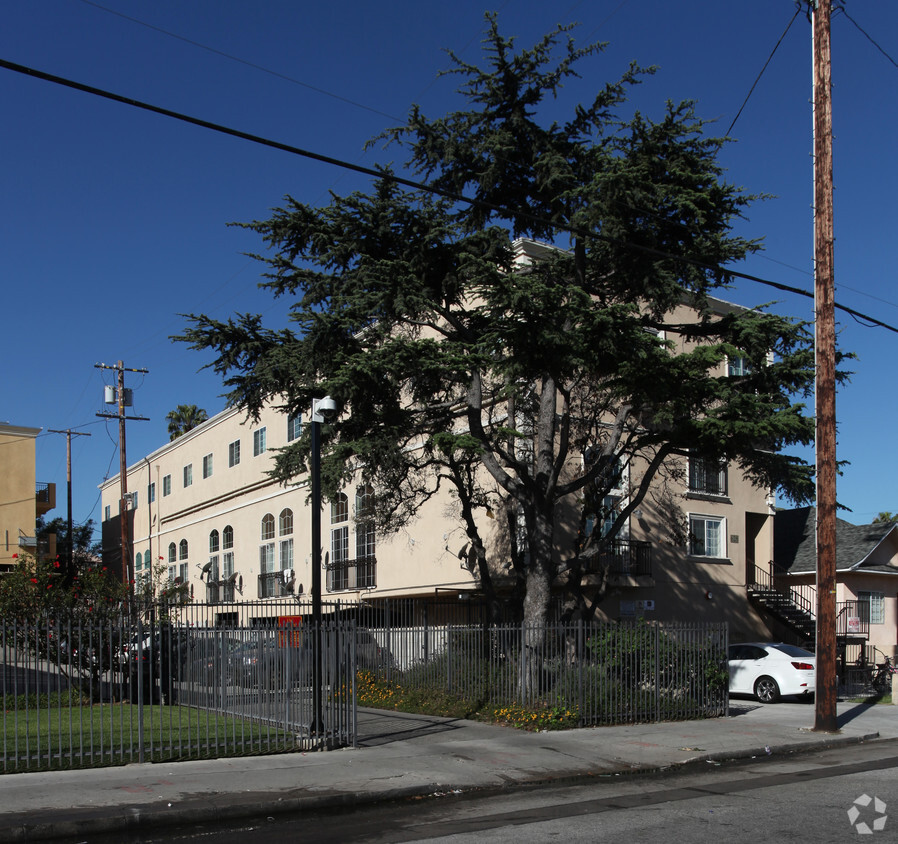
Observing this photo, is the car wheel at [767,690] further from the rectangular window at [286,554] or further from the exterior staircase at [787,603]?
the rectangular window at [286,554]

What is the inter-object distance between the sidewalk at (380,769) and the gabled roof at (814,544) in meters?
13.2

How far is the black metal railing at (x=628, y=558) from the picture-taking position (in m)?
25.8

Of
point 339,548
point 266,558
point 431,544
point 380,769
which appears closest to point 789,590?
point 431,544

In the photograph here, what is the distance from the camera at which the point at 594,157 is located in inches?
758

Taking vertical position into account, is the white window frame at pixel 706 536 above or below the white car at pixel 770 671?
above

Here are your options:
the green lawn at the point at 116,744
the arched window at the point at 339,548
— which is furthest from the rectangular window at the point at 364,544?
the green lawn at the point at 116,744

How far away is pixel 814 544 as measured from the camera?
105 ft

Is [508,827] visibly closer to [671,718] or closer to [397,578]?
[671,718]

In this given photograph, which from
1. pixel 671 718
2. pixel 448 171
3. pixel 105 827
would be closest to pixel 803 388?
pixel 671 718

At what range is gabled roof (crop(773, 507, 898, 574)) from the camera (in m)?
30.9

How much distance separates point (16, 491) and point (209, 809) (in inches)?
1143

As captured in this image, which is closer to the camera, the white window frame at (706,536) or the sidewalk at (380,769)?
the sidewalk at (380,769)

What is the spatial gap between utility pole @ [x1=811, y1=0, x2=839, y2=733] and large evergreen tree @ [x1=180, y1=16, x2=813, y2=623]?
845mm

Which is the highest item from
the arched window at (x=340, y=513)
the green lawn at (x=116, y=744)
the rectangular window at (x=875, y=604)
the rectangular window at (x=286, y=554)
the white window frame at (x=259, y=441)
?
the white window frame at (x=259, y=441)
